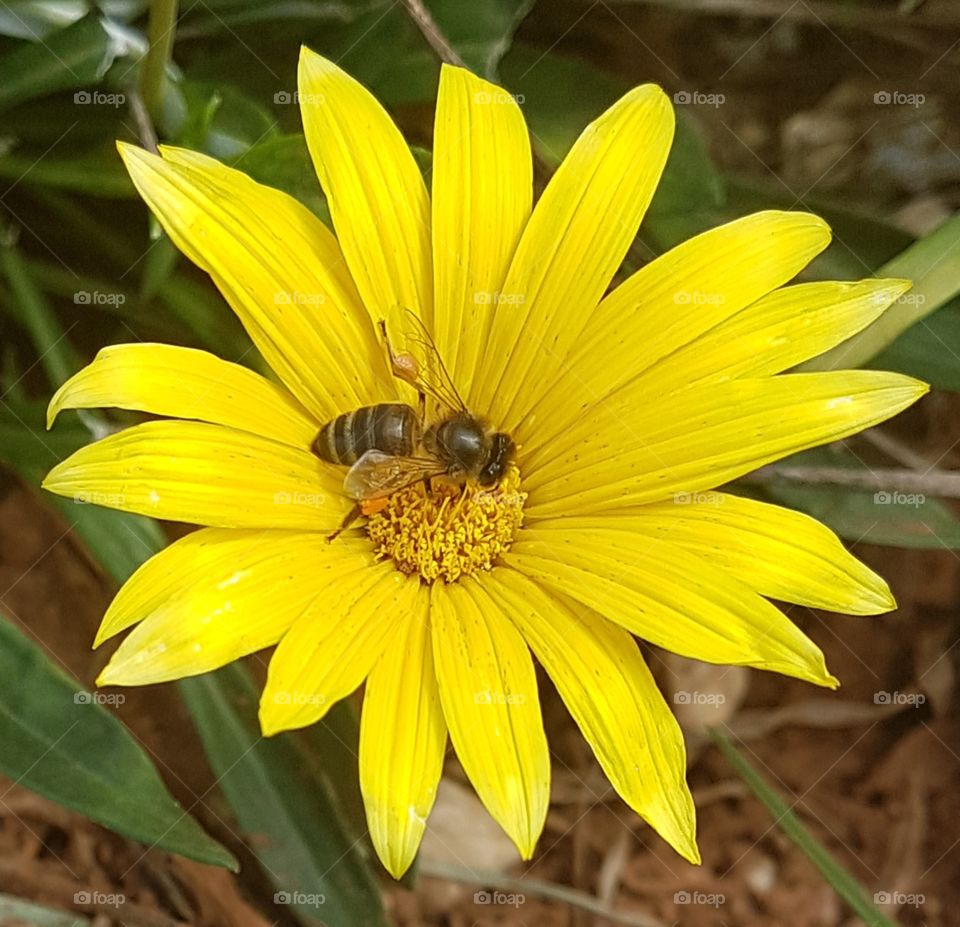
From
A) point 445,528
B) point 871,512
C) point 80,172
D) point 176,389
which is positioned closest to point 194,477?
point 176,389

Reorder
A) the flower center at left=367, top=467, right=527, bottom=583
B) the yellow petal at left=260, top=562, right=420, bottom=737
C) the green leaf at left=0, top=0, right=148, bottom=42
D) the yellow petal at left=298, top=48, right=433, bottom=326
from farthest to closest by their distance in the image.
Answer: the green leaf at left=0, top=0, right=148, bottom=42 < the flower center at left=367, top=467, right=527, bottom=583 < the yellow petal at left=298, top=48, right=433, bottom=326 < the yellow petal at left=260, top=562, right=420, bottom=737

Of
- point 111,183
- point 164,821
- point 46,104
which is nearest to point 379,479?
point 164,821

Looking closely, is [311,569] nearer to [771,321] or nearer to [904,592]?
[771,321]

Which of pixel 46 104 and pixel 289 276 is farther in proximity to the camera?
pixel 46 104

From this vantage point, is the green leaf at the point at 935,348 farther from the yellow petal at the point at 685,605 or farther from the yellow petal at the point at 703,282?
the yellow petal at the point at 685,605

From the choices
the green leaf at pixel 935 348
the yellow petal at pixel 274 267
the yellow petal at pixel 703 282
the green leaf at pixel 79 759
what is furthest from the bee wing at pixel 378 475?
the green leaf at pixel 935 348

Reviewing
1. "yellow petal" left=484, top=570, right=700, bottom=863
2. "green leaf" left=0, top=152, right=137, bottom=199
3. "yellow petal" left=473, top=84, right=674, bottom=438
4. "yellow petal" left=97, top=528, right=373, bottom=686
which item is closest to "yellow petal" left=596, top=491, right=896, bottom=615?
"yellow petal" left=484, top=570, right=700, bottom=863

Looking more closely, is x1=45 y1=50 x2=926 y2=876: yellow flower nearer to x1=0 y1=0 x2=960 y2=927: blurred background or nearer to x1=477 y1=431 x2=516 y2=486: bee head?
x1=477 y1=431 x2=516 y2=486: bee head
